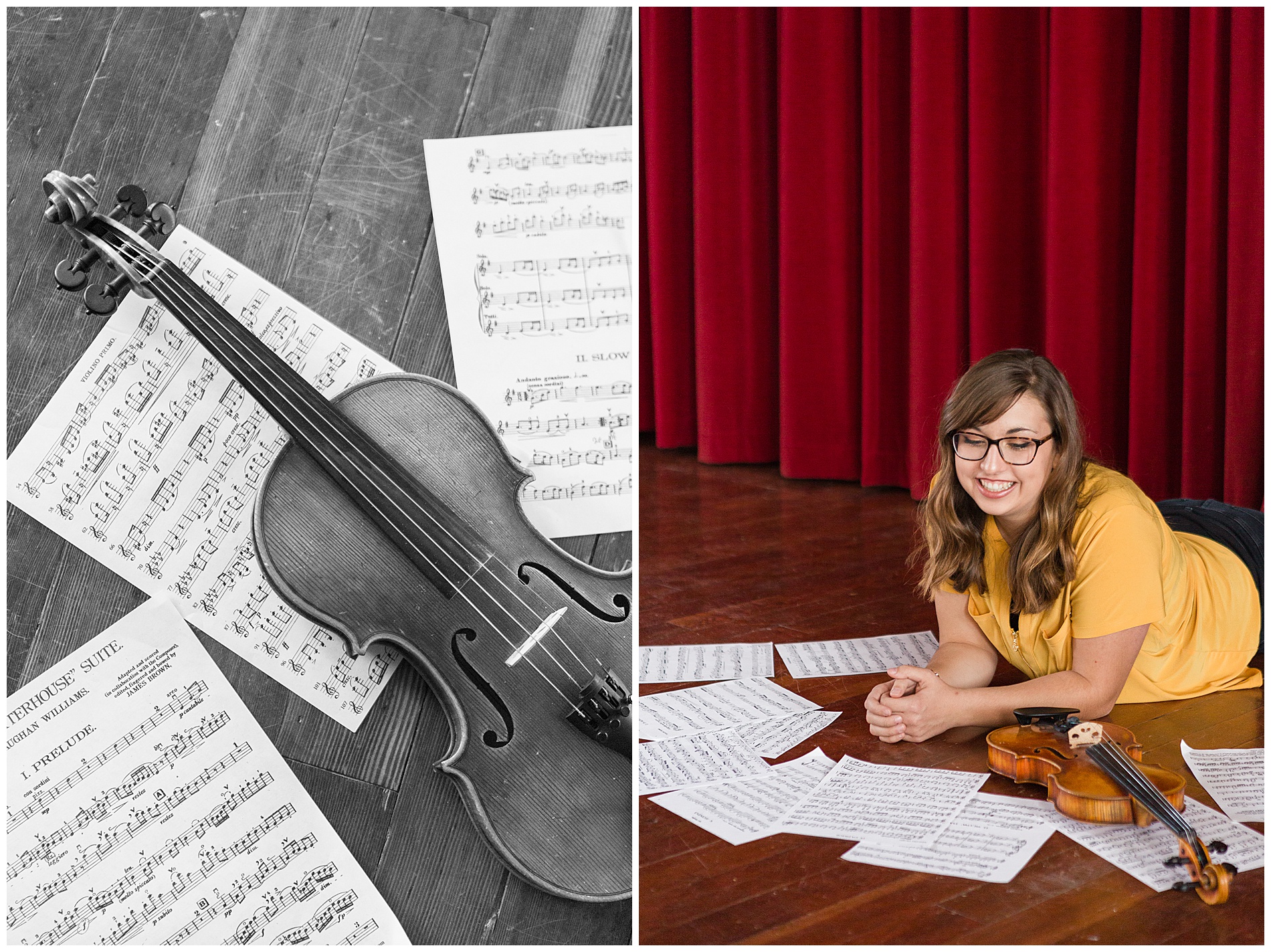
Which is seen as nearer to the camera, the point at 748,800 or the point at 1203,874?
the point at 1203,874

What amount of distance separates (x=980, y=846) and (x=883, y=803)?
6.0 inches

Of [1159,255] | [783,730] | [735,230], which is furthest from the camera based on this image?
[735,230]

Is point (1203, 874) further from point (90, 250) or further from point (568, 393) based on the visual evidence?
point (90, 250)

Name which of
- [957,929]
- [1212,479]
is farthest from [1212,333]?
[957,929]

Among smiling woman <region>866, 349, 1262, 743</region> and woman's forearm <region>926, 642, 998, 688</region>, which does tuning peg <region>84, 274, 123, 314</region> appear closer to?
smiling woman <region>866, 349, 1262, 743</region>

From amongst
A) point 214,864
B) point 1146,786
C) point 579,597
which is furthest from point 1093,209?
point 214,864

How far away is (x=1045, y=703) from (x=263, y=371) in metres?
1.16

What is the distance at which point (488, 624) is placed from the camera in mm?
1116

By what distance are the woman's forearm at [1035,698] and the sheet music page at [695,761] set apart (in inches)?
12.7

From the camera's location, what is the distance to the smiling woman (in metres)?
1.61

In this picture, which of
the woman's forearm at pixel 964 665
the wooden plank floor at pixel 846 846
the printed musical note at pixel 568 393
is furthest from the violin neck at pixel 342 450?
the woman's forearm at pixel 964 665

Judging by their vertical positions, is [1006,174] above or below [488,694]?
above

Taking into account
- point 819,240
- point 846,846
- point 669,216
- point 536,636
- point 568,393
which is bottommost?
point 846,846

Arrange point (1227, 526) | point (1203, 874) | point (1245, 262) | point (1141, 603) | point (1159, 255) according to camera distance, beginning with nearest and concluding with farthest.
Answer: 1. point (1203, 874)
2. point (1141, 603)
3. point (1227, 526)
4. point (1245, 262)
5. point (1159, 255)
